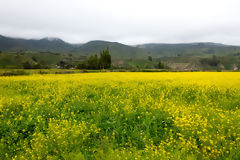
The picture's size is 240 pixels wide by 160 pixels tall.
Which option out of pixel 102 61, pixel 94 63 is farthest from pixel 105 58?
pixel 94 63

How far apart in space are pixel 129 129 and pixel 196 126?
216cm

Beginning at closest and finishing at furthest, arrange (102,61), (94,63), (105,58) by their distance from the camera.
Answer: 1. (105,58)
2. (102,61)
3. (94,63)

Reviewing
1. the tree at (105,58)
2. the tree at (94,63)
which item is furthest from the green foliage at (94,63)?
the tree at (105,58)

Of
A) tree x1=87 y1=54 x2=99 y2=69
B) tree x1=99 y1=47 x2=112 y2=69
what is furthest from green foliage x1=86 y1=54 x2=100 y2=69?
tree x1=99 y1=47 x2=112 y2=69

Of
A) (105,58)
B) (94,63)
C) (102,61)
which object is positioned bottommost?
(94,63)

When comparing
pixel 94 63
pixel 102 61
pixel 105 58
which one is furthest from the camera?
pixel 94 63

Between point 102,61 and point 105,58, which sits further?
point 102,61

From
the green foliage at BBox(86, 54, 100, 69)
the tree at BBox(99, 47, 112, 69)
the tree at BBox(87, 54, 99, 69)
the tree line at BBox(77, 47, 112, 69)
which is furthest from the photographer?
the tree at BBox(87, 54, 99, 69)

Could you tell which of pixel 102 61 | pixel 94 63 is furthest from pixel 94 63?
pixel 102 61

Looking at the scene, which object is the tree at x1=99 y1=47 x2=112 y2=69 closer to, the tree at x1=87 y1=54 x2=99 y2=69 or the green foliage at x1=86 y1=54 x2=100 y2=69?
the green foliage at x1=86 y1=54 x2=100 y2=69

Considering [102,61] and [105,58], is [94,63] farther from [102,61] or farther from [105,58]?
[105,58]

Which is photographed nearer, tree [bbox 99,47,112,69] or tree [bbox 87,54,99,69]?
tree [bbox 99,47,112,69]

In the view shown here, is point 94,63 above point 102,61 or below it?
below

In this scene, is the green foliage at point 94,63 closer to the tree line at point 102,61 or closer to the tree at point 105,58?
the tree line at point 102,61
